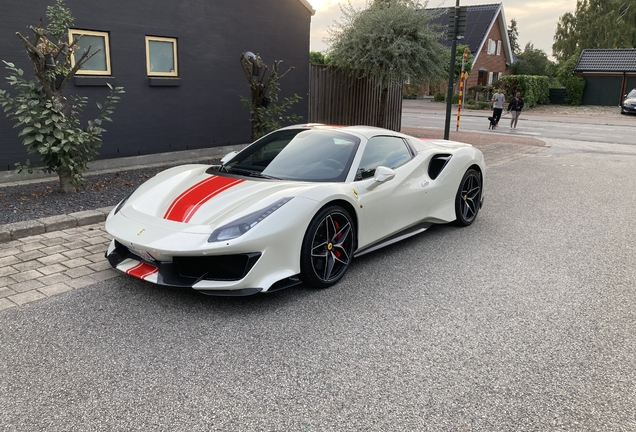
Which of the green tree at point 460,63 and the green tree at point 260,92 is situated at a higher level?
the green tree at point 460,63

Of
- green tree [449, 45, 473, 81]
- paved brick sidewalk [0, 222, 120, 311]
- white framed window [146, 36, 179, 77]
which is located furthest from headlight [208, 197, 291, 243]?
green tree [449, 45, 473, 81]

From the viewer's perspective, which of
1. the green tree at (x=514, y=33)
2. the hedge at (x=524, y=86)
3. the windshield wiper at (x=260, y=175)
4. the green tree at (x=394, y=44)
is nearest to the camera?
the windshield wiper at (x=260, y=175)

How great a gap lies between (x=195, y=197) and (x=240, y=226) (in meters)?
0.70

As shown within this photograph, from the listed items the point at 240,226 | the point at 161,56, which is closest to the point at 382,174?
the point at 240,226

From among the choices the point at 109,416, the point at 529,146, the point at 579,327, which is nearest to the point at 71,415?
the point at 109,416

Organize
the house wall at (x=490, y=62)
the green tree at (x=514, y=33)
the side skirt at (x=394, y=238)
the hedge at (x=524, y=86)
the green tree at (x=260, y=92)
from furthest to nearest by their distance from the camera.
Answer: the green tree at (x=514, y=33) → the house wall at (x=490, y=62) → the hedge at (x=524, y=86) → the green tree at (x=260, y=92) → the side skirt at (x=394, y=238)

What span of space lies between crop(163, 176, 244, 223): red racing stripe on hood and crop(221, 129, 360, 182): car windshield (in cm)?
33

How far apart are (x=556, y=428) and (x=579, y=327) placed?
1.31 metres

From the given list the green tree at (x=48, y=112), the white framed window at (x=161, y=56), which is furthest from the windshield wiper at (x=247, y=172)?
the white framed window at (x=161, y=56)

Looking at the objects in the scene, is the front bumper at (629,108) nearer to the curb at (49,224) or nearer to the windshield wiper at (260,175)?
the windshield wiper at (260,175)

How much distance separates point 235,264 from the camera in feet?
12.1

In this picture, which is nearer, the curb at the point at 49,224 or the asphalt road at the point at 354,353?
the asphalt road at the point at 354,353

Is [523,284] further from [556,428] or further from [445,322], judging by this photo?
[556,428]

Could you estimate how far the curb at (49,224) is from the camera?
5297mm
